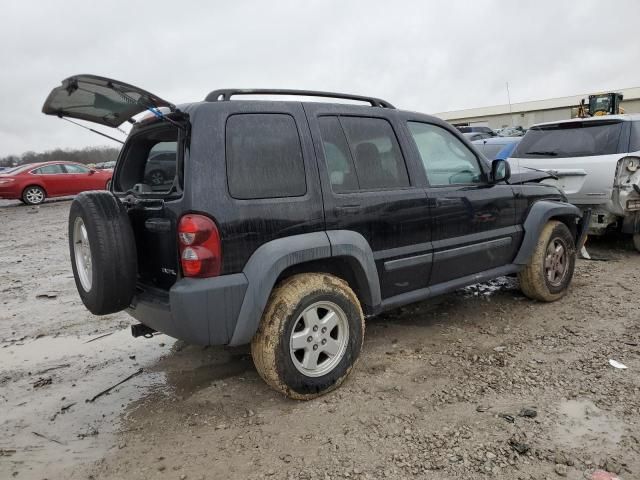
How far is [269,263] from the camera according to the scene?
2.75m

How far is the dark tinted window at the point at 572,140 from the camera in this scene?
20.0ft

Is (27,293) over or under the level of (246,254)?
under

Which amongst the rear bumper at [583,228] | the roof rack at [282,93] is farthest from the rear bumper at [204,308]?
the rear bumper at [583,228]

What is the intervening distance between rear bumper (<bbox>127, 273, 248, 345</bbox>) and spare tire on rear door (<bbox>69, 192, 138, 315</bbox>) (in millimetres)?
263

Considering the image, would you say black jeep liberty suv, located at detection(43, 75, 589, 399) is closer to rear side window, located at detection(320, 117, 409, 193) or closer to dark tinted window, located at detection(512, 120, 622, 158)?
rear side window, located at detection(320, 117, 409, 193)

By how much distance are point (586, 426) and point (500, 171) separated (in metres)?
2.14

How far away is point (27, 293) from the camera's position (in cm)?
579

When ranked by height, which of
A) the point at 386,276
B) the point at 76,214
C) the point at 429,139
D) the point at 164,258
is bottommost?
the point at 386,276

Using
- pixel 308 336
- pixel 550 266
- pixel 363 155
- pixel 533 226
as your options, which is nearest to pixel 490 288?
pixel 550 266

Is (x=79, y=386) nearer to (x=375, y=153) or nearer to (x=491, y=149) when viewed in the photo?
(x=375, y=153)

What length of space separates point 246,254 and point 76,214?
1192 mm

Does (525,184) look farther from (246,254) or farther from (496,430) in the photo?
(246,254)

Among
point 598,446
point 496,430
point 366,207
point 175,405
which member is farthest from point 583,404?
point 175,405

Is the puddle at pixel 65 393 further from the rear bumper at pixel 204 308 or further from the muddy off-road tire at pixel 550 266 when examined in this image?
the muddy off-road tire at pixel 550 266
